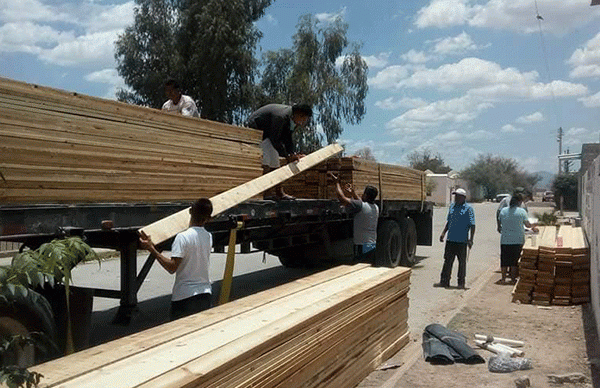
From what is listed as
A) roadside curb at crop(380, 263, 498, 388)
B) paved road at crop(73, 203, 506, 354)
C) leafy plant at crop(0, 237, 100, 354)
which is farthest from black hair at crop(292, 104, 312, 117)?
leafy plant at crop(0, 237, 100, 354)

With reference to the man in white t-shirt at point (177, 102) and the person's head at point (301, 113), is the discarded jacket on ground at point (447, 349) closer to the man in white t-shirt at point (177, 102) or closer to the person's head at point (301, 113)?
the person's head at point (301, 113)

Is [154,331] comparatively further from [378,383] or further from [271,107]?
[271,107]

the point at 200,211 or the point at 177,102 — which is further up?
the point at 177,102

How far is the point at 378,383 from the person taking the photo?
5.41 meters

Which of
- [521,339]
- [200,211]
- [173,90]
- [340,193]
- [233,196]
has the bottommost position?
[521,339]

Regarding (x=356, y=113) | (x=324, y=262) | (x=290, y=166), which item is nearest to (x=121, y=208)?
(x=290, y=166)

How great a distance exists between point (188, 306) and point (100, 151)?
147cm

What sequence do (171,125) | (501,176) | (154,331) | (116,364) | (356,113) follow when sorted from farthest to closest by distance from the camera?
(501,176) → (356,113) → (171,125) → (154,331) → (116,364)

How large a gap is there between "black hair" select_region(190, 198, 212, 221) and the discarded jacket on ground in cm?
259

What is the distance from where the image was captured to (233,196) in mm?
6516

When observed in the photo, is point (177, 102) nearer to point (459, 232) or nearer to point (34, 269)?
point (459, 232)

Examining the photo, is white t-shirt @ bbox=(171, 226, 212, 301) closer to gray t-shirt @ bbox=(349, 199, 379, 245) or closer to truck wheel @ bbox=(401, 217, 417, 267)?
gray t-shirt @ bbox=(349, 199, 379, 245)

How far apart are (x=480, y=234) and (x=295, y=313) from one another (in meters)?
21.5

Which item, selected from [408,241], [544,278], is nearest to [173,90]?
[544,278]
